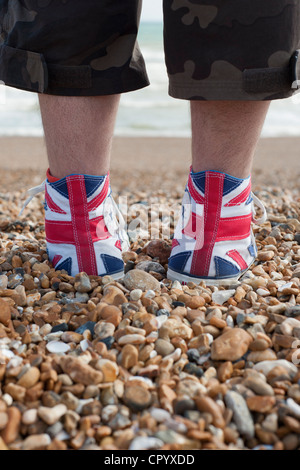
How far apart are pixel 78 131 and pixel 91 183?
0.18 m

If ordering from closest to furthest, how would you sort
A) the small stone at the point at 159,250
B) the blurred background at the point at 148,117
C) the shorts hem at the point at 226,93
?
the shorts hem at the point at 226,93 → the small stone at the point at 159,250 → the blurred background at the point at 148,117

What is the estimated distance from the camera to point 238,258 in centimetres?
166

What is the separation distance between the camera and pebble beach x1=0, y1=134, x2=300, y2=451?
0.97m

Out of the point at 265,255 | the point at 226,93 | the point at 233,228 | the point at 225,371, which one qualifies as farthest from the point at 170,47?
the point at 225,371

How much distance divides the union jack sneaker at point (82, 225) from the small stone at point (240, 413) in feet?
2.35

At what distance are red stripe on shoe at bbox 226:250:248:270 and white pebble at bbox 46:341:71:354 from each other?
2.17ft

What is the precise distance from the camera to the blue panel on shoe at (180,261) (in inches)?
64.0

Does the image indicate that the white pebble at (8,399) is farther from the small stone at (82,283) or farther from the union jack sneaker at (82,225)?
the union jack sneaker at (82,225)

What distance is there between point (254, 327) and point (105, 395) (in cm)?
45

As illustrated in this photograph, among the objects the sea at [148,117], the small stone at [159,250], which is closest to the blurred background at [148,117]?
the sea at [148,117]

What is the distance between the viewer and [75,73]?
1458 mm

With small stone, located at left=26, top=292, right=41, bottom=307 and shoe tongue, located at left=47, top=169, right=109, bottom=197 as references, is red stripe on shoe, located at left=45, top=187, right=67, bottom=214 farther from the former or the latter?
small stone, located at left=26, top=292, right=41, bottom=307

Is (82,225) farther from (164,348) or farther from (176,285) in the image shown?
(164,348)
